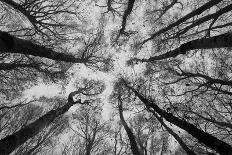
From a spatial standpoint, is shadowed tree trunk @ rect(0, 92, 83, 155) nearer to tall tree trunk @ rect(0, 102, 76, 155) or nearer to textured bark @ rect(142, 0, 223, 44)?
tall tree trunk @ rect(0, 102, 76, 155)

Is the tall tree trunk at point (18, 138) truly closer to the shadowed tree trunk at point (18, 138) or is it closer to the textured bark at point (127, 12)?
the shadowed tree trunk at point (18, 138)

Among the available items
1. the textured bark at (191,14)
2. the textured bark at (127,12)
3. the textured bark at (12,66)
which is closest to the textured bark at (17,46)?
the textured bark at (12,66)

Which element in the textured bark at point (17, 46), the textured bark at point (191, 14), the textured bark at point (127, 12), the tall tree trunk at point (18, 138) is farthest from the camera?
the textured bark at point (127, 12)

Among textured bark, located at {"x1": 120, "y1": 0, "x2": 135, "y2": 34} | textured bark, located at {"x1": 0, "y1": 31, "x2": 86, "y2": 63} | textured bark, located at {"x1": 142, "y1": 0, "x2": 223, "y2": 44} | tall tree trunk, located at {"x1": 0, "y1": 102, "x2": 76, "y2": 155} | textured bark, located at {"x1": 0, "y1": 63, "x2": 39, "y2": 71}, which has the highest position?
textured bark, located at {"x1": 120, "y1": 0, "x2": 135, "y2": 34}

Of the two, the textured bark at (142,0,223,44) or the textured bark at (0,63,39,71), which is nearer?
the textured bark at (142,0,223,44)

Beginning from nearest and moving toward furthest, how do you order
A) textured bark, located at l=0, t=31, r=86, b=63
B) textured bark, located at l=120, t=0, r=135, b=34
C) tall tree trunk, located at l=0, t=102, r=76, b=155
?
textured bark, located at l=0, t=31, r=86, b=63 < tall tree trunk, located at l=0, t=102, r=76, b=155 < textured bark, located at l=120, t=0, r=135, b=34

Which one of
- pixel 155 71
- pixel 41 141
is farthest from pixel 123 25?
pixel 41 141

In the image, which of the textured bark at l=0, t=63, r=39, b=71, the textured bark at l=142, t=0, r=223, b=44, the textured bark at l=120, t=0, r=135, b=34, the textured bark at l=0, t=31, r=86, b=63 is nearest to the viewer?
the textured bark at l=0, t=31, r=86, b=63

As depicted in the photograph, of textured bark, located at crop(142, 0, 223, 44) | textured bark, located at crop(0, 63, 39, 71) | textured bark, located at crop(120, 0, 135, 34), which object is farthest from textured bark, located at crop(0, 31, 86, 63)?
textured bark, located at crop(120, 0, 135, 34)

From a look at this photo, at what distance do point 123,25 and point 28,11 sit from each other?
6237 mm

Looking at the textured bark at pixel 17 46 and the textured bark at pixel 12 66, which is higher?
the textured bark at pixel 12 66

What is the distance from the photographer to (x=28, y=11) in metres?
9.53

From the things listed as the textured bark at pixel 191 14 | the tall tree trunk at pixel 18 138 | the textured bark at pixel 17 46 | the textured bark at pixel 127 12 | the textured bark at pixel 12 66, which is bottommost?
the tall tree trunk at pixel 18 138

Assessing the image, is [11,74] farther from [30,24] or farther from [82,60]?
[82,60]
